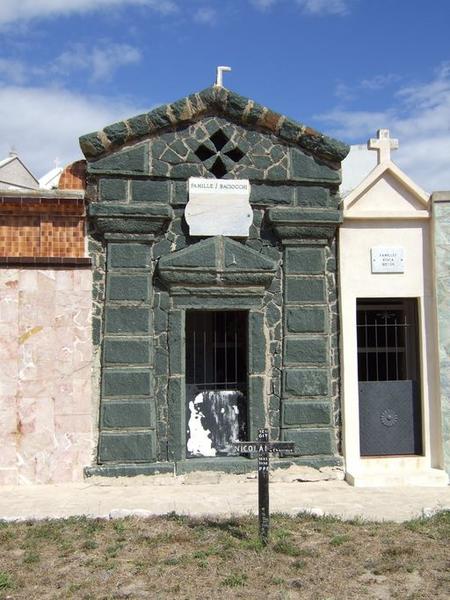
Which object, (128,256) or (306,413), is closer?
(128,256)

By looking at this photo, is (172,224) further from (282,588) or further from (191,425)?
(282,588)

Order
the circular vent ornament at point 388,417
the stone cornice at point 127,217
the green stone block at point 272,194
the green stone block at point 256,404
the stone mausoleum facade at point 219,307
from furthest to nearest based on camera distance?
the circular vent ornament at point 388,417 → the green stone block at point 272,194 → the green stone block at point 256,404 → the stone cornice at point 127,217 → the stone mausoleum facade at point 219,307

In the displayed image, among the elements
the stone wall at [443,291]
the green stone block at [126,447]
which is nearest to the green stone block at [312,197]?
the stone wall at [443,291]

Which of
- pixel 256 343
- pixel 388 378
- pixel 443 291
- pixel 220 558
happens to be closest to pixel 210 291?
pixel 256 343

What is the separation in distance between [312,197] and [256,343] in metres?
2.17

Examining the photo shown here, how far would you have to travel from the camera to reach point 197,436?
30.3 ft

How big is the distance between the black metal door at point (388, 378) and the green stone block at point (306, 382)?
0.63m

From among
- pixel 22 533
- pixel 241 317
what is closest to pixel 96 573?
pixel 22 533

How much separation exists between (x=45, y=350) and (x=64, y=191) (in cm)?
208

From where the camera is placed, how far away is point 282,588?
539cm

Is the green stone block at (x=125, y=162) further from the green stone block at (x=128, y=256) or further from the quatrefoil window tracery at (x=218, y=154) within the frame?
the green stone block at (x=128, y=256)

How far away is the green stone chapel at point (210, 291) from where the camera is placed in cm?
885

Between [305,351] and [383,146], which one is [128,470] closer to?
[305,351]

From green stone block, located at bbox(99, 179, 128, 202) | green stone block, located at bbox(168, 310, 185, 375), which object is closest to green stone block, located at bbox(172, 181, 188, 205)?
green stone block, located at bbox(99, 179, 128, 202)
